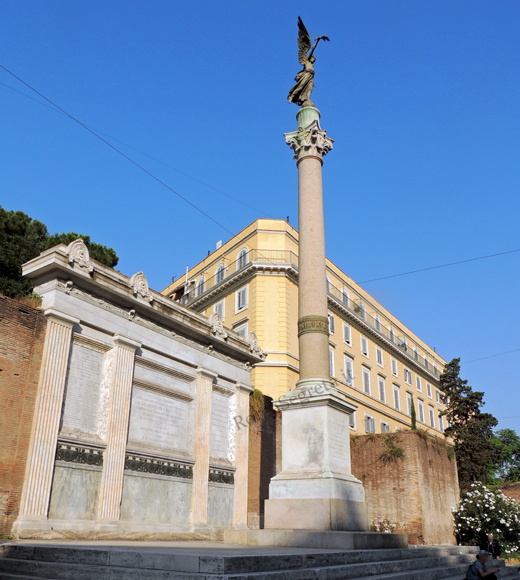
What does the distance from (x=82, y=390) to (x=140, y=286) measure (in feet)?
12.1

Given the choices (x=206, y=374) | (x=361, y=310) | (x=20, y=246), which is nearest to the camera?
(x=206, y=374)

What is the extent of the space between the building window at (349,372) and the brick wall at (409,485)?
11.8 m

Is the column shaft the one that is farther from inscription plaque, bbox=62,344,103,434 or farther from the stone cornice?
inscription plaque, bbox=62,344,103,434

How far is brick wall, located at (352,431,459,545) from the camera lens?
85.7 feet

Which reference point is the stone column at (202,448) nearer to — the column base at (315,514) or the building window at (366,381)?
the column base at (315,514)

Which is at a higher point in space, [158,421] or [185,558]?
[158,421]

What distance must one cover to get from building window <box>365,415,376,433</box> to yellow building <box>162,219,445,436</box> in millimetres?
76

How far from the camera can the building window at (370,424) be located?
42.7 metres

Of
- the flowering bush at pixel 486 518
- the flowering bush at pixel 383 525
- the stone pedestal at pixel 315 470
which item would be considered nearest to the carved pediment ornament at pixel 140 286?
the stone pedestal at pixel 315 470

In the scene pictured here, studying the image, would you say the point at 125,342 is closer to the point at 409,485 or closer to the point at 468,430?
the point at 409,485

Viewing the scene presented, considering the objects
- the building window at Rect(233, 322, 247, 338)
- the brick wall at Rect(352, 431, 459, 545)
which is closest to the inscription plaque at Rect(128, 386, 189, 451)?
the brick wall at Rect(352, 431, 459, 545)

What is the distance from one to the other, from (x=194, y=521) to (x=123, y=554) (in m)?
11.1

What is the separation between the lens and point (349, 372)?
138 ft

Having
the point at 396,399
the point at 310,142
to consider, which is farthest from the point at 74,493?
the point at 396,399
